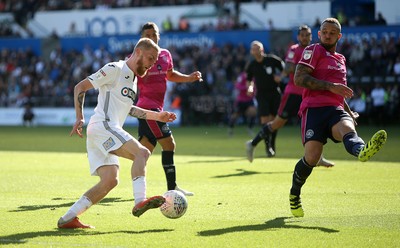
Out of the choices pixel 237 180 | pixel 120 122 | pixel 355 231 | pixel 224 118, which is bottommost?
pixel 224 118

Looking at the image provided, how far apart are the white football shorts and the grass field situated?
771 mm

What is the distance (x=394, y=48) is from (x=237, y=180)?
21.1 m

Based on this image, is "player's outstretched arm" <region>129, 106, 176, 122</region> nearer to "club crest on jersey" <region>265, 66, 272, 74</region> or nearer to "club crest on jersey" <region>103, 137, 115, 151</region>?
"club crest on jersey" <region>103, 137, 115, 151</region>

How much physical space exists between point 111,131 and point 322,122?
8.83 ft

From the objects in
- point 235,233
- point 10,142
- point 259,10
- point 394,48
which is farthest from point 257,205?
point 259,10

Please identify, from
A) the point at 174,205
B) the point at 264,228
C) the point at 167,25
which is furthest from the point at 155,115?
the point at 167,25

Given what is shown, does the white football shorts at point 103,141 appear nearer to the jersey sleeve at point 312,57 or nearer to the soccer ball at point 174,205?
the soccer ball at point 174,205

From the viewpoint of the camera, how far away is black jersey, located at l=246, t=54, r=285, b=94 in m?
19.5

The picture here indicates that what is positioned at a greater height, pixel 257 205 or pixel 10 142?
pixel 257 205

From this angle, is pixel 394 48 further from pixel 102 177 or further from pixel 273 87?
pixel 102 177

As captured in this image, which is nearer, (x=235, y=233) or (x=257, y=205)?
(x=235, y=233)

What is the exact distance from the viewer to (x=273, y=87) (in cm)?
1969

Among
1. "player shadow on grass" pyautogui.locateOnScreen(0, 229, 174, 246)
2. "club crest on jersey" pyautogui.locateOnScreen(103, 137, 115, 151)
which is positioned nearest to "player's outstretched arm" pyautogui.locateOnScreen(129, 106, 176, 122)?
"club crest on jersey" pyautogui.locateOnScreen(103, 137, 115, 151)

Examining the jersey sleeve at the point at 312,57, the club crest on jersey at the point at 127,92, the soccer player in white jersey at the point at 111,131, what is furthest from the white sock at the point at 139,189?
the jersey sleeve at the point at 312,57
